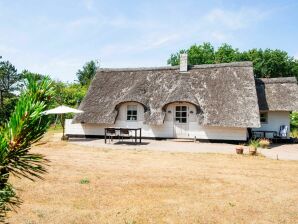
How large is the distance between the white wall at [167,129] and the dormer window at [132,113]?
229 millimetres

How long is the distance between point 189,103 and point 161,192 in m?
13.3

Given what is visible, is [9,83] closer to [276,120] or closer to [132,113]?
[132,113]

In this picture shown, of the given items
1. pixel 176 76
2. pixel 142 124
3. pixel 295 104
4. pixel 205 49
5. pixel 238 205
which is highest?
pixel 205 49

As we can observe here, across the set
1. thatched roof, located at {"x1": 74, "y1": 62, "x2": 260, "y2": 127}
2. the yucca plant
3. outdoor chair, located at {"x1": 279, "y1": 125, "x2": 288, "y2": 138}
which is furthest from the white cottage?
the yucca plant

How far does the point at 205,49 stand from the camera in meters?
52.2

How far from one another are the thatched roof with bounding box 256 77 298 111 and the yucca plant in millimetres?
22311

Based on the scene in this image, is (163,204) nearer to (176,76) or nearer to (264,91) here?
(176,76)

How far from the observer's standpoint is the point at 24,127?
55.6 inches

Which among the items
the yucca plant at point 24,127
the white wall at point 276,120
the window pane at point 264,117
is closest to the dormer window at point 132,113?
the white wall at point 276,120

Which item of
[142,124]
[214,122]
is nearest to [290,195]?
[214,122]

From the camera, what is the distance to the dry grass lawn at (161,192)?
630 cm

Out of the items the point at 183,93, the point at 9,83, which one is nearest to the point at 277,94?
the point at 183,93

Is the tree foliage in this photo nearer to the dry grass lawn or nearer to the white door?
the white door

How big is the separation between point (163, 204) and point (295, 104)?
59.3ft
